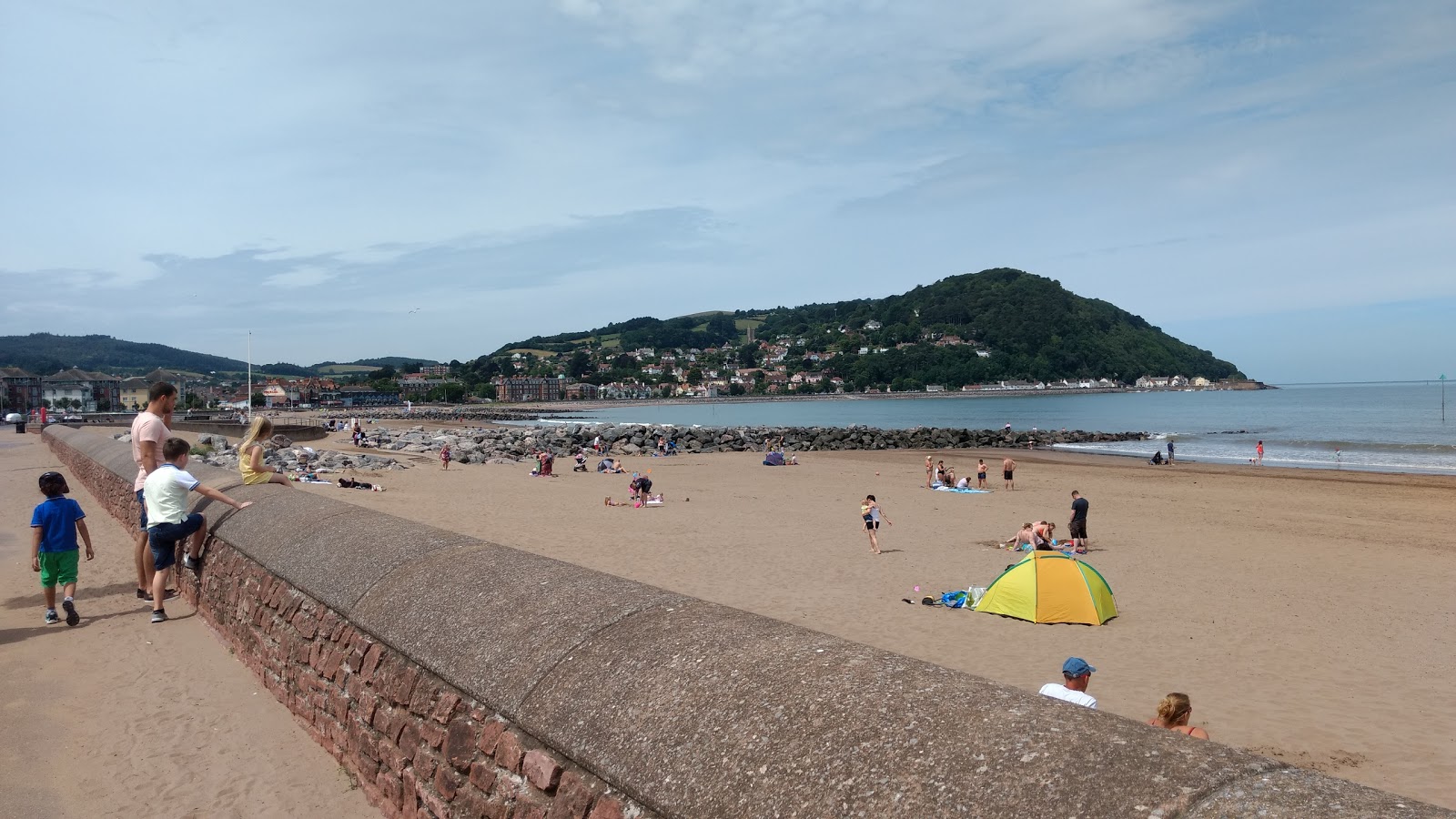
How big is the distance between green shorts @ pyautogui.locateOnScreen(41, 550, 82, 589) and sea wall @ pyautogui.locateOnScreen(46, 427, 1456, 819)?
393 centimetres

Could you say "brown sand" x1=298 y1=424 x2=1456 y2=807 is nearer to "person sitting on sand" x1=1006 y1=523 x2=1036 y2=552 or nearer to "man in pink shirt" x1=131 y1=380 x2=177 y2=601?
"person sitting on sand" x1=1006 y1=523 x2=1036 y2=552

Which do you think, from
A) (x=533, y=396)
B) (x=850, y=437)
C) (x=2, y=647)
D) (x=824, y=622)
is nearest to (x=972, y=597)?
(x=824, y=622)

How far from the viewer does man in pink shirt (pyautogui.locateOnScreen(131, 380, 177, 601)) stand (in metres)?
7.33

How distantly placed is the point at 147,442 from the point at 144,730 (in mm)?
3038

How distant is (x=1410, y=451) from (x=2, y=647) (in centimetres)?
5314

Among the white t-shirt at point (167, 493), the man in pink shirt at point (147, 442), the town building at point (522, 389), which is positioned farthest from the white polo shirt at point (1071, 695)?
the town building at point (522, 389)

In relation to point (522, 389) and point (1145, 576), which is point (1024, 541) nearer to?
→ point (1145, 576)

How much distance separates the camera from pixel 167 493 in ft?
21.8

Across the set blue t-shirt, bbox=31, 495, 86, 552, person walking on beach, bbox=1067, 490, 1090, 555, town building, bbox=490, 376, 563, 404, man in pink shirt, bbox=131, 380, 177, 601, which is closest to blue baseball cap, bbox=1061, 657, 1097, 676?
man in pink shirt, bbox=131, 380, 177, 601

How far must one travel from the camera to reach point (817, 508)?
20.5m

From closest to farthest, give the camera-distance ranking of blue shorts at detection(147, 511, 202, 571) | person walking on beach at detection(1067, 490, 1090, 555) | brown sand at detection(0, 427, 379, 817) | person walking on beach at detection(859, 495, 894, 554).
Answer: brown sand at detection(0, 427, 379, 817)
blue shorts at detection(147, 511, 202, 571)
person walking on beach at detection(859, 495, 894, 554)
person walking on beach at detection(1067, 490, 1090, 555)

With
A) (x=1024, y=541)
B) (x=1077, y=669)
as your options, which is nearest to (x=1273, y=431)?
(x=1024, y=541)

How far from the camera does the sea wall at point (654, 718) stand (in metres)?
1.70

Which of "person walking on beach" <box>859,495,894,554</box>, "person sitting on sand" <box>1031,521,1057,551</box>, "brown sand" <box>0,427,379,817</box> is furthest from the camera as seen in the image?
"person walking on beach" <box>859,495,894,554</box>
